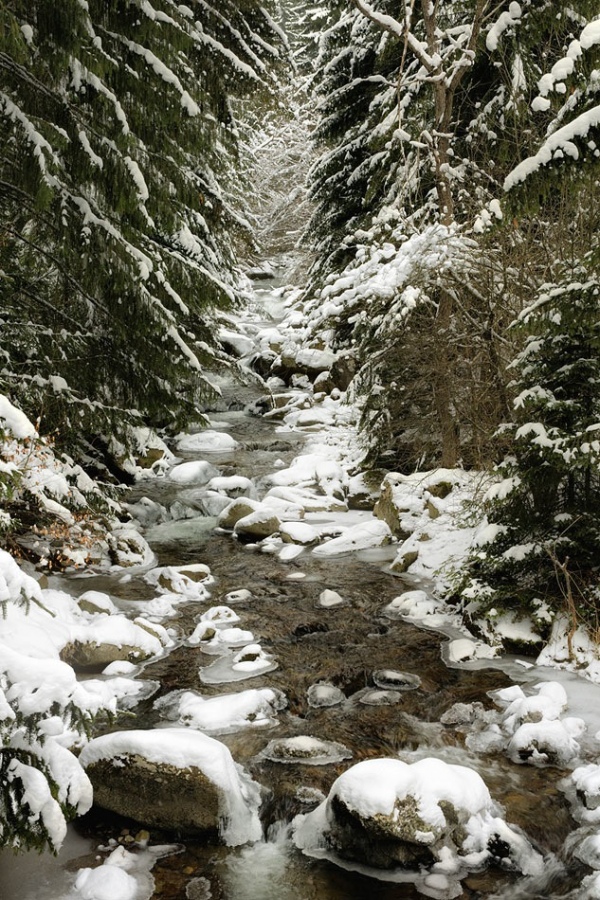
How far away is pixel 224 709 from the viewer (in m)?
5.73

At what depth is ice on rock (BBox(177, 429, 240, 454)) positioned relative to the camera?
1566cm

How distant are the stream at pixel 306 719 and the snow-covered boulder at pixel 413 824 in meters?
0.11

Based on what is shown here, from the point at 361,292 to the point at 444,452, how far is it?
275 centimetres

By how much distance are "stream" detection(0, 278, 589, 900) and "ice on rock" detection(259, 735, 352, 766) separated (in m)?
0.07

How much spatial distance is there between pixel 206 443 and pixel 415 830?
480 inches

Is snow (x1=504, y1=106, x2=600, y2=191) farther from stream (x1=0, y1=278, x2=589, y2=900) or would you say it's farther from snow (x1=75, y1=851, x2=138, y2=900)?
snow (x1=75, y1=851, x2=138, y2=900)

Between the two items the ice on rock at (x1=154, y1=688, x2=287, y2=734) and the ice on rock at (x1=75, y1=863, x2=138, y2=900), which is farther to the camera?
the ice on rock at (x1=154, y1=688, x2=287, y2=734)

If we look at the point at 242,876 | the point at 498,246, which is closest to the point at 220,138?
the point at 498,246

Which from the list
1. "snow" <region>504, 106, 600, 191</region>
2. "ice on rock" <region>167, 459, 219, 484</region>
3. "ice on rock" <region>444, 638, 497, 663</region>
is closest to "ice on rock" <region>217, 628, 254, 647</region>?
"ice on rock" <region>444, 638, 497, 663</region>

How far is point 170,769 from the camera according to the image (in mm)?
4457

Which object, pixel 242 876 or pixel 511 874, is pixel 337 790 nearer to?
pixel 242 876

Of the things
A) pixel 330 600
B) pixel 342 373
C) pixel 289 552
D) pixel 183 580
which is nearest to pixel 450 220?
pixel 289 552

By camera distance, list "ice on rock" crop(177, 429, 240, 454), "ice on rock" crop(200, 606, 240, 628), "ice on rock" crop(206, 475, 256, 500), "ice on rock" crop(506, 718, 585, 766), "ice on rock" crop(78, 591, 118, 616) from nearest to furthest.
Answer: "ice on rock" crop(506, 718, 585, 766)
"ice on rock" crop(78, 591, 118, 616)
"ice on rock" crop(200, 606, 240, 628)
"ice on rock" crop(206, 475, 256, 500)
"ice on rock" crop(177, 429, 240, 454)

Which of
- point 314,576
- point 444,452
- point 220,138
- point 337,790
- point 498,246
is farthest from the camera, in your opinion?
point 444,452
